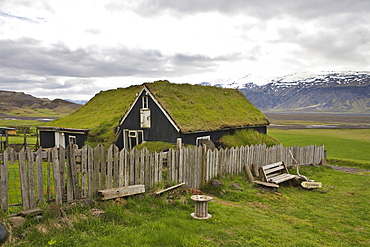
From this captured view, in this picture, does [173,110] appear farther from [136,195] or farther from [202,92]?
[136,195]

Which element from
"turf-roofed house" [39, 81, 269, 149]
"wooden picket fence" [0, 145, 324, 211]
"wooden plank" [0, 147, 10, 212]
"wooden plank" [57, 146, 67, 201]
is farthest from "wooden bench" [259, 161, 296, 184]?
"wooden plank" [0, 147, 10, 212]

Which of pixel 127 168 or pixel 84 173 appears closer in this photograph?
pixel 84 173

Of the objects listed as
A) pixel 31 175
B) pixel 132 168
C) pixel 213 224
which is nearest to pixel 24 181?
pixel 31 175

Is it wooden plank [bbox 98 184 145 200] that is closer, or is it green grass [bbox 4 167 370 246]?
green grass [bbox 4 167 370 246]

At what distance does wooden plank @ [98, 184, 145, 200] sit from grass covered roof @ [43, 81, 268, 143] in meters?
9.05

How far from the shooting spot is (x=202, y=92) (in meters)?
23.7

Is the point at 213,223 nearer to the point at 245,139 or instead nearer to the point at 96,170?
the point at 96,170

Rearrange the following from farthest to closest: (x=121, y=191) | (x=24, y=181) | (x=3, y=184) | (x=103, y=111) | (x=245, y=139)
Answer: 1. (x=103, y=111)
2. (x=245, y=139)
3. (x=121, y=191)
4. (x=24, y=181)
5. (x=3, y=184)

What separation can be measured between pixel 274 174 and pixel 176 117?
706 centimetres

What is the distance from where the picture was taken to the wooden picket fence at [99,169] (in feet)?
22.1

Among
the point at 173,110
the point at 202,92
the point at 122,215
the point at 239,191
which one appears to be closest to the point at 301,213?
the point at 239,191

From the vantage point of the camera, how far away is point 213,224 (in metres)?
7.32

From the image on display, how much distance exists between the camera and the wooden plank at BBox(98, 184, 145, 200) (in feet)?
25.5

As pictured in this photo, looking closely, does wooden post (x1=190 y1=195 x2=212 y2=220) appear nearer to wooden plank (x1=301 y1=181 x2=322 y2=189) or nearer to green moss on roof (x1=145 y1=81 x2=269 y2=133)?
wooden plank (x1=301 y1=181 x2=322 y2=189)
